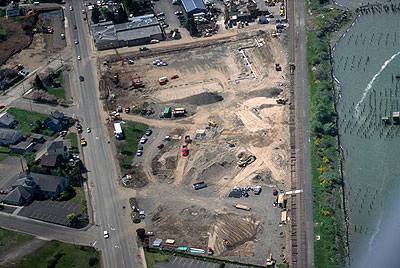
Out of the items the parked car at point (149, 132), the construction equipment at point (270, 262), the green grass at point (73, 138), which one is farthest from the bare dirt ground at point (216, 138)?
the green grass at point (73, 138)

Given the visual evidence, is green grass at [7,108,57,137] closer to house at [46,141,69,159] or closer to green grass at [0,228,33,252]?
house at [46,141,69,159]

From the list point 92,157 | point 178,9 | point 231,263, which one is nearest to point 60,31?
point 178,9

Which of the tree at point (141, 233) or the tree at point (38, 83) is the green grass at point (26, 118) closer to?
the tree at point (38, 83)

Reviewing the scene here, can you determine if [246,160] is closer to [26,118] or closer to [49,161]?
[49,161]

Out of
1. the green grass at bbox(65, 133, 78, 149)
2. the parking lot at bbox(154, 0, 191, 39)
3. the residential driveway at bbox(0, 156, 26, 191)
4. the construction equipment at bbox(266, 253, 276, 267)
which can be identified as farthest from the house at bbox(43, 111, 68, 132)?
the construction equipment at bbox(266, 253, 276, 267)

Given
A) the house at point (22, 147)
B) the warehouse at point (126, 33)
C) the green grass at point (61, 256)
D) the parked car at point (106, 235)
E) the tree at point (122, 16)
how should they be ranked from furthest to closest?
1. the tree at point (122, 16)
2. the warehouse at point (126, 33)
3. the house at point (22, 147)
4. the parked car at point (106, 235)
5. the green grass at point (61, 256)
